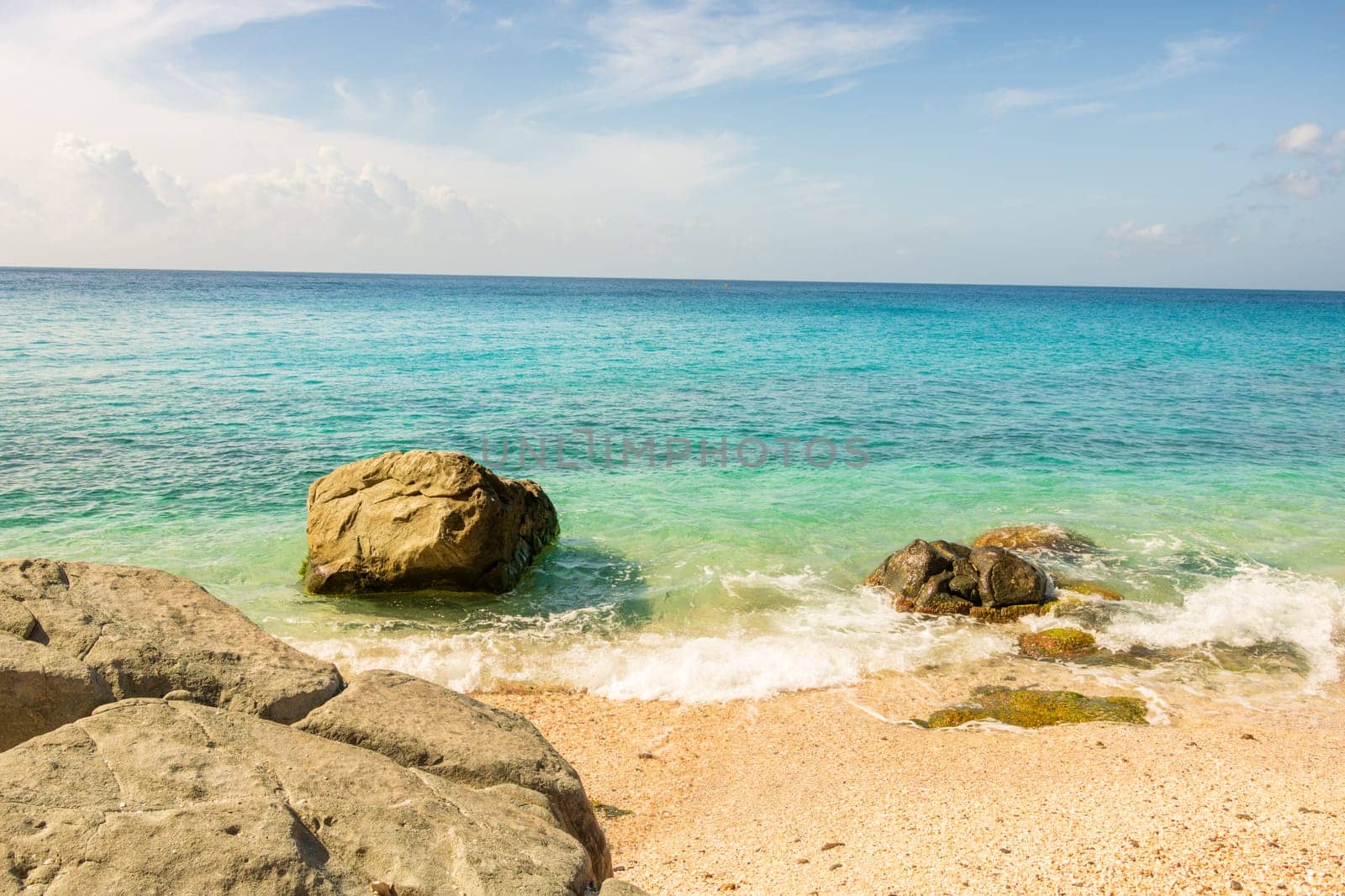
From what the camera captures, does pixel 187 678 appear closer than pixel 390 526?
Yes

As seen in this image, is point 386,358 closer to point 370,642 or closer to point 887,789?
point 370,642

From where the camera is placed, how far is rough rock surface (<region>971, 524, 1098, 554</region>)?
A: 45.4 feet

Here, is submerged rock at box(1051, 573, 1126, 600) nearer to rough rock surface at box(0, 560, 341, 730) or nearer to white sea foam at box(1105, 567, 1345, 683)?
white sea foam at box(1105, 567, 1345, 683)

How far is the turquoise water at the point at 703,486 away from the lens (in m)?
10.8

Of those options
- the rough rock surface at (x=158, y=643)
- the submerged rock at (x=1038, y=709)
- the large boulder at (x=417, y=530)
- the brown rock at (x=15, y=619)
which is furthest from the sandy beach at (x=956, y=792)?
the brown rock at (x=15, y=619)

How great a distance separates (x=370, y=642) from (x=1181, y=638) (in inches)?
425

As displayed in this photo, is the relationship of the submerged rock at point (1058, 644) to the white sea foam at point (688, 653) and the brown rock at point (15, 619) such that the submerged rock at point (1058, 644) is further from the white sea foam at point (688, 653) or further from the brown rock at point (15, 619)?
the brown rock at point (15, 619)

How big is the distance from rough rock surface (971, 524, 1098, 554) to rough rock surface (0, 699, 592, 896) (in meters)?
11.7

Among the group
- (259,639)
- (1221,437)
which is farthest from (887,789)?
(1221,437)

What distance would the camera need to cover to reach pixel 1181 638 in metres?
10.6

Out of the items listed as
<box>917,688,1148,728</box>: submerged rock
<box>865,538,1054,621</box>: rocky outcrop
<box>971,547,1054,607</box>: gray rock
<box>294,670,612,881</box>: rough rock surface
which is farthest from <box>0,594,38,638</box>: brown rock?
<box>971,547,1054,607</box>: gray rock

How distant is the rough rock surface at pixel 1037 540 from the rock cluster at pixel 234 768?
36.3ft

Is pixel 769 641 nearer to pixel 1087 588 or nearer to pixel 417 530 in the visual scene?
pixel 1087 588

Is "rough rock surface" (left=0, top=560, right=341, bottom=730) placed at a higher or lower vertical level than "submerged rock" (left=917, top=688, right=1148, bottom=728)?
higher
